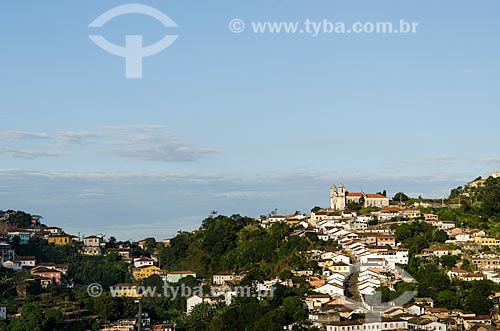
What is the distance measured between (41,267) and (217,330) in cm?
1616

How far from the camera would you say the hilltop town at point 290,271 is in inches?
1220

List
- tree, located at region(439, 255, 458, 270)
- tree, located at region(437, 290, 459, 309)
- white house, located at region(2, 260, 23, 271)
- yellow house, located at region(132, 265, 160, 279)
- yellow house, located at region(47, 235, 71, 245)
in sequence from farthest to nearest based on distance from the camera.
Answer: yellow house, located at region(47, 235, 71, 245) → yellow house, located at region(132, 265, 160, 279) → white house, located at region(2, 260, 23, 271) → tree, located at region(439, 255, 458, 270) → tree, located at region(437, 290, 459, 309)

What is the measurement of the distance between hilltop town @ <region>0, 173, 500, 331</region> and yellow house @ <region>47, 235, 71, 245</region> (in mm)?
82

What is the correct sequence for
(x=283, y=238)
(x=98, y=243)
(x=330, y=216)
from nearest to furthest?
(x=283, y=238) → (x=330, y=216) → (x=98, y=243)

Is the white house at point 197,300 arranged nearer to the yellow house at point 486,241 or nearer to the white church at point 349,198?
the yellow house at point 486,241

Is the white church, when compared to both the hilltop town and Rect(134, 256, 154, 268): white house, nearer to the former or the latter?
the hilltop town

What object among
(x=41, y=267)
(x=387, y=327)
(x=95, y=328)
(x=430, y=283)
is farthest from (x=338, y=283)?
(x=41, y=267)

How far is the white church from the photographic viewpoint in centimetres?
5028

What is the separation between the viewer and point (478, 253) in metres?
37.4

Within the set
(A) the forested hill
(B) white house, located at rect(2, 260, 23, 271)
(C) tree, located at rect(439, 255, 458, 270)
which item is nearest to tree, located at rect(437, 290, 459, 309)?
(C) tree, located at rect(439, 255, 458, 270)

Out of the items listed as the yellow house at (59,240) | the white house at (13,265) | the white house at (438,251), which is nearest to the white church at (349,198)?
the white house at (438,251)

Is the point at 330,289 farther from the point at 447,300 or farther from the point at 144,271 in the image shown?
the point at 144,271

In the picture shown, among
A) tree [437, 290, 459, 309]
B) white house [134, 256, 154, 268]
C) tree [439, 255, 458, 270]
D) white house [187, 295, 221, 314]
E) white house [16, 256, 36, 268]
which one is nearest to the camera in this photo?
tree [437, 290, 459, 309]

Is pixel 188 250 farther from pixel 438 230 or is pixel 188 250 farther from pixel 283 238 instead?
pixel 438 230
